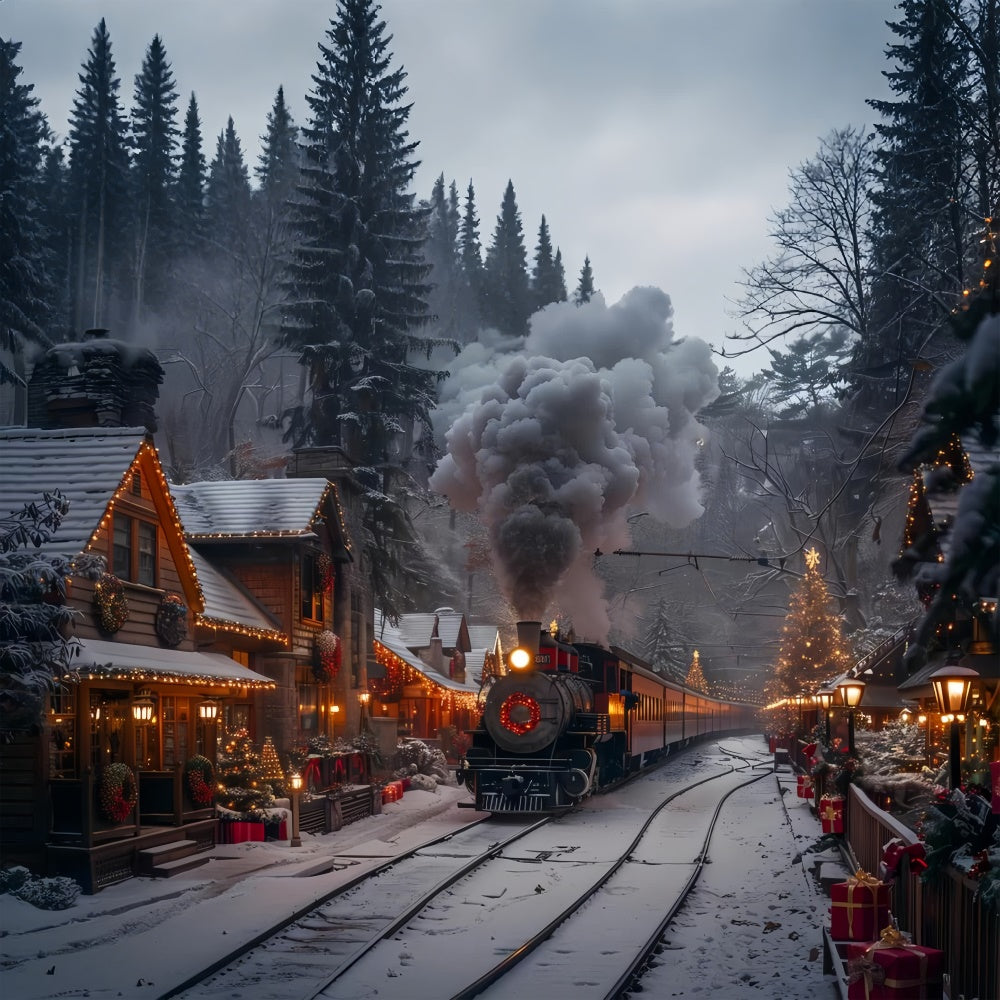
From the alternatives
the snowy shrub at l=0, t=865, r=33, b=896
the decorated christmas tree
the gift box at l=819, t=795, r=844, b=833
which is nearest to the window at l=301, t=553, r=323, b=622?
the snowy shrub at l=0, t=865, r=33, b=896

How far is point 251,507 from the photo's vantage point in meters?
26.0

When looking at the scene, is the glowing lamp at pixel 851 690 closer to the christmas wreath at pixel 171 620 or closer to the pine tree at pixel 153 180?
the christmas wreath at pixel 171 620

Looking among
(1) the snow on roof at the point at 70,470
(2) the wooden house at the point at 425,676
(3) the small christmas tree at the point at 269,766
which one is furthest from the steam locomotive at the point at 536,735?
(2) the wooden house at the point at 425,676

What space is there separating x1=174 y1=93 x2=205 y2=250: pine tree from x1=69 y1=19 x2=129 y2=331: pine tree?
4.78 metres

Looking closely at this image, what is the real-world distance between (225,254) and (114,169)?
9.24 m

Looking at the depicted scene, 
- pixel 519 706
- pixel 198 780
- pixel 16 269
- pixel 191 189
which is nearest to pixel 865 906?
pixel 198 780

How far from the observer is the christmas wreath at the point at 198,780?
59.3ft

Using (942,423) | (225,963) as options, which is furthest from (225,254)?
(942,423)

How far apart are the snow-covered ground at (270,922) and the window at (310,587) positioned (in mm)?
7280

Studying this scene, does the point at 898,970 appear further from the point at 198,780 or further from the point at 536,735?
the point at 536,735

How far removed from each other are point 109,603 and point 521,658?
8812 mm

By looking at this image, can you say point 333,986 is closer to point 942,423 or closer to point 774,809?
point 942,423

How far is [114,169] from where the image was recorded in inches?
2325

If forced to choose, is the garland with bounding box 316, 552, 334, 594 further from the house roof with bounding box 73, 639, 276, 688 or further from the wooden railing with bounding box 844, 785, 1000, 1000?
the wooden railing with bounding box 844, 785, 1000, 1000
